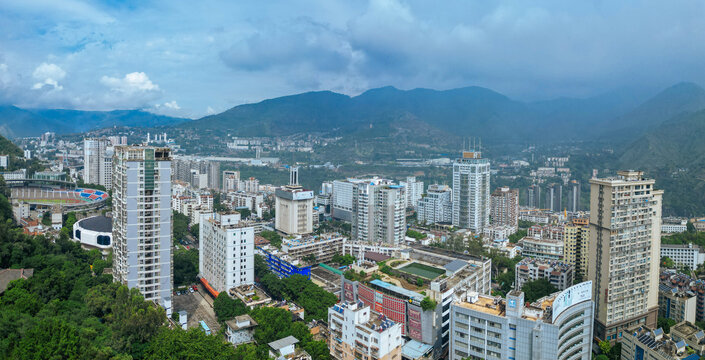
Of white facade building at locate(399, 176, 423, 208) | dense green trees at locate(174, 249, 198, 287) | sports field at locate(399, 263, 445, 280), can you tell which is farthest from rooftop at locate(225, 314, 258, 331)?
white facade building at locate(399, 176, 423, 208)

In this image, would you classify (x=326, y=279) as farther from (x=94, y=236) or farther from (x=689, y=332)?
(x=689, y=332)

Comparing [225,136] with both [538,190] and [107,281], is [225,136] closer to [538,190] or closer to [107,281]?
[538,190]

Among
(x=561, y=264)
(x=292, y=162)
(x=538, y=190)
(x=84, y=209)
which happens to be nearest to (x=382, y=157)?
(x=292, y=162)

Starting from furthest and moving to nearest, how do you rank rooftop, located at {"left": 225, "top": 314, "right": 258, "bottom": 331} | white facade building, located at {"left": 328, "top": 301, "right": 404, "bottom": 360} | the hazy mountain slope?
the hazy mountain slope → rooftop, located at {"left": 225, "top": 314, "right": 258, "bottom": 331} → white facade building, located at {"left": 328, "top": 301, "right": 404, "bottom": 360}

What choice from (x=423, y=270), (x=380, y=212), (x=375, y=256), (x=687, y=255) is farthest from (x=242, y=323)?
(x=687, y=255)

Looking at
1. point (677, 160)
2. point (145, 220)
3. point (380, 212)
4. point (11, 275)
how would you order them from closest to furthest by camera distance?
1. point (11, 275)
2. point (145, 220)
3. point (380, 212)
4. point (677, 160)

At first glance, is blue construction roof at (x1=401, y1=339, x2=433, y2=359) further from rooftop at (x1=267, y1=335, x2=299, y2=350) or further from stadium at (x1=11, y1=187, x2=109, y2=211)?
stadium at (x1=11, y1=187, x2=109, y2=211)

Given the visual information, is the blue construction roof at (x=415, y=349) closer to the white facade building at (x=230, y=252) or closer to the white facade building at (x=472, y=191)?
the white facade building at (x=230, y=252)
